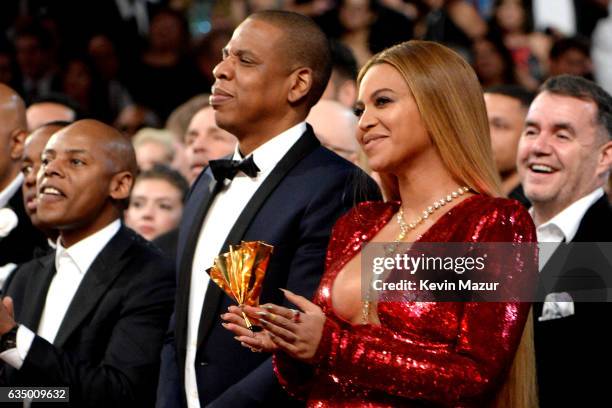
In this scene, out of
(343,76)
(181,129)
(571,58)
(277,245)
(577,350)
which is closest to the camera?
(277,245)

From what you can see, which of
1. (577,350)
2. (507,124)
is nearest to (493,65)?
(507,124)

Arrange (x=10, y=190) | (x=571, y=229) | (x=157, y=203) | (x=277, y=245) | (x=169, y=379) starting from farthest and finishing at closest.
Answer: (x=157, y=203), (x=10, y=190), (x=571, y=229), (x=169, y=379), (x=277, y=245)

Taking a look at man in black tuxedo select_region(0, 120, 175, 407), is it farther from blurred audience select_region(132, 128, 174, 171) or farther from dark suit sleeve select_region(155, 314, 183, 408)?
blurred audience select_region(132, 128, 174, 171)

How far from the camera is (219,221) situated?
3230 millimetres

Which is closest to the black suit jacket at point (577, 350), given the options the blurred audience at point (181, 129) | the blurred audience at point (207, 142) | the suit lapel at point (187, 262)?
the suit lapel at point (187, 262)

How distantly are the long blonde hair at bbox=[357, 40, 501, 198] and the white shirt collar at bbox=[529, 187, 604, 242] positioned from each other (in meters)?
1.08

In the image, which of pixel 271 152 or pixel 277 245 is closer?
pixel 277 245

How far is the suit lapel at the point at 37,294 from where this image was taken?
347 cm

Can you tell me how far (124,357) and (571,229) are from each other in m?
1.53

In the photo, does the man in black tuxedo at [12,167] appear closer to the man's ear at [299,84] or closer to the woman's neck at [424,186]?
the man's ear at [299,84]

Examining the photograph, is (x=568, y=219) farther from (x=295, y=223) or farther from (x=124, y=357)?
(x=124, y=357)

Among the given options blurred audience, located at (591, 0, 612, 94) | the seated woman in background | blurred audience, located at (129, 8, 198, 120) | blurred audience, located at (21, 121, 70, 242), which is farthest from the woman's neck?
blurred audience, located at (129, 8, 198, 120)

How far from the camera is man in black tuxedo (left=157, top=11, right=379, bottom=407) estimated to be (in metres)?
3.04

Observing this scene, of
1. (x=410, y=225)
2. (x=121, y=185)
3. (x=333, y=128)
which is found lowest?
(x=410, y=225)
